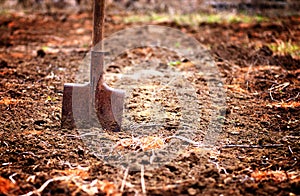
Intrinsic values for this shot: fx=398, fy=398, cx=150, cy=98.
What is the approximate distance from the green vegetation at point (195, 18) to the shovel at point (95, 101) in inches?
149

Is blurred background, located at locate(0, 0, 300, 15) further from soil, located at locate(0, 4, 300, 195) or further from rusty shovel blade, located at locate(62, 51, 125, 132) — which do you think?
rusty shovel blade, located at locate(62, 51, 125, 132)

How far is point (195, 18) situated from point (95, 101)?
4341 mm

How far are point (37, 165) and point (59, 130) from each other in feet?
1.45

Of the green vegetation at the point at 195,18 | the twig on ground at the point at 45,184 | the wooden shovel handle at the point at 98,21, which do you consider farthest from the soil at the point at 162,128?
the green vegetation at the point at 195,18

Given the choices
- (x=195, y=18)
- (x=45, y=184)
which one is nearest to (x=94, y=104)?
(x=45, y=184)

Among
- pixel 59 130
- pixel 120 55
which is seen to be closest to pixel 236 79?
pixel 120 55

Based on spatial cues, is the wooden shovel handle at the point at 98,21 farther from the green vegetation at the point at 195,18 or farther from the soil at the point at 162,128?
the green vegetation at the point at 195,18

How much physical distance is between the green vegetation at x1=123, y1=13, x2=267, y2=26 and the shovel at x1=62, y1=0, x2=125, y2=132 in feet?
12.4

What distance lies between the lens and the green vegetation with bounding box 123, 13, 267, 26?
6.27 m

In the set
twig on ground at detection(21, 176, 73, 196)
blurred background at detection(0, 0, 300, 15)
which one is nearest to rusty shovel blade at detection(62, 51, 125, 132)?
twig on ground at detection(21, 176, 73, 196)

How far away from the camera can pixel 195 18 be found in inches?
259

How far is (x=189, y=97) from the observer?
313 centimetres

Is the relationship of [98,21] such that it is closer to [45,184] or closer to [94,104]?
[94,104]

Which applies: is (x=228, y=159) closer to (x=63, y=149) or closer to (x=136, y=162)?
(x=136, y=162)
